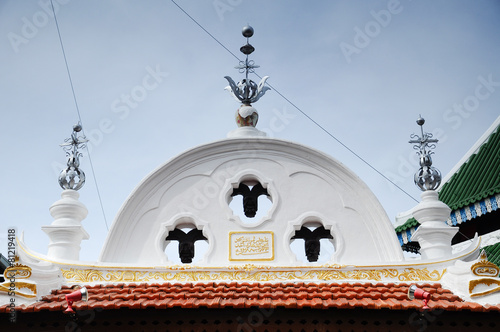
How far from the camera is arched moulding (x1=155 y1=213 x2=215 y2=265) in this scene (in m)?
8.54

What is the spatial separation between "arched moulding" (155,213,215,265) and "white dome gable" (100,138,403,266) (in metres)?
0.01

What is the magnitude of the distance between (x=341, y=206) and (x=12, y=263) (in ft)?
14.9

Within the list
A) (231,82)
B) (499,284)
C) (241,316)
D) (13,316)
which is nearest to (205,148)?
(231,82)

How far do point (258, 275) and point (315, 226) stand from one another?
52.7 inches

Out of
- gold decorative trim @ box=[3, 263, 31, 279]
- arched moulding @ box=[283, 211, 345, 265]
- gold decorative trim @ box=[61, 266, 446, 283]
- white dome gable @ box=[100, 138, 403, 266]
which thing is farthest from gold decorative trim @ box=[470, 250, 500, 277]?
gold decorative trim @ box=[3, 263, 31, 279]

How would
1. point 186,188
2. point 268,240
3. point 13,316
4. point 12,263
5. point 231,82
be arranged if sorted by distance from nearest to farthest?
point 13,316 → point 12,263 → point 268,240 → point 186,188 → point 231,82

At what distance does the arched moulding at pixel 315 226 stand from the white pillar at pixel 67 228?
290cm

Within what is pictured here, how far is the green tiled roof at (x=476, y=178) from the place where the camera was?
11.2 meters

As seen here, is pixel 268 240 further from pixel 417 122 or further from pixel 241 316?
pixel 417 122

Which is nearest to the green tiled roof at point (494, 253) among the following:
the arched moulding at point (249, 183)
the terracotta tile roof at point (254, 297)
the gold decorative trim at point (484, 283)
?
the terracotta tile roof at point (254, 297)

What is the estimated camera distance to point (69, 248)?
8.59 m

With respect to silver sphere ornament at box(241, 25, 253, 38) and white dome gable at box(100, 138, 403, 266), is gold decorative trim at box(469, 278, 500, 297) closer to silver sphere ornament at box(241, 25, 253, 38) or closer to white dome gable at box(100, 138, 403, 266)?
white dome gable at box(100, 138, 403, 266)

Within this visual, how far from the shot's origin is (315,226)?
900cm

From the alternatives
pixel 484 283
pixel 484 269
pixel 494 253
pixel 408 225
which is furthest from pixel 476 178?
pixel 484 283
